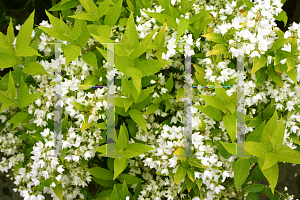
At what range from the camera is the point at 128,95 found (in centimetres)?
127

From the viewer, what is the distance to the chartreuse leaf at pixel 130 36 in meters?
1.08

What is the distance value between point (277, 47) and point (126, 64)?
0.95 metres

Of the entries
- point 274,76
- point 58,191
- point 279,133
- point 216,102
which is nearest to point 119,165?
point 58,191

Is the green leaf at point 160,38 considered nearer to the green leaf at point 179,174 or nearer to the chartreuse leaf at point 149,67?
the chartreuse leaf at point 149,67

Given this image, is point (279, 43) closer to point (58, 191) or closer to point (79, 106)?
point (79, 106)

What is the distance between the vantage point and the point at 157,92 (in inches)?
57.9

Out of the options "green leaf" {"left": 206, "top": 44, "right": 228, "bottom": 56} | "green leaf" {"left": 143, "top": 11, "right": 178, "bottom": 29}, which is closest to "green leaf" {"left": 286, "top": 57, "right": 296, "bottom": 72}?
"green leaf" {"left": 206, "top": 44, "right": 228, "bottom": 56}

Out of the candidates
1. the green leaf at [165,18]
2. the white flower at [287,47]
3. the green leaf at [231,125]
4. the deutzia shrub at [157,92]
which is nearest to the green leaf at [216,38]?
the deutzia shrub at [157,92]

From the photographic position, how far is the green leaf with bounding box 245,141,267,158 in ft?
3.67

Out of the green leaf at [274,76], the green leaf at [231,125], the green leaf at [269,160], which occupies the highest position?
the green leaf at [274,76]

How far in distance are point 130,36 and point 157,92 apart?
49 centimetres

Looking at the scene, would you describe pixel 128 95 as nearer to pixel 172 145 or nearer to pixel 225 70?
pixel 172 145

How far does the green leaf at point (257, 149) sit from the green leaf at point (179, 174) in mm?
386

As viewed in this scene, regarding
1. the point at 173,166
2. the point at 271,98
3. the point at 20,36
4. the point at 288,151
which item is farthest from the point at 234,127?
the point at 20,36
